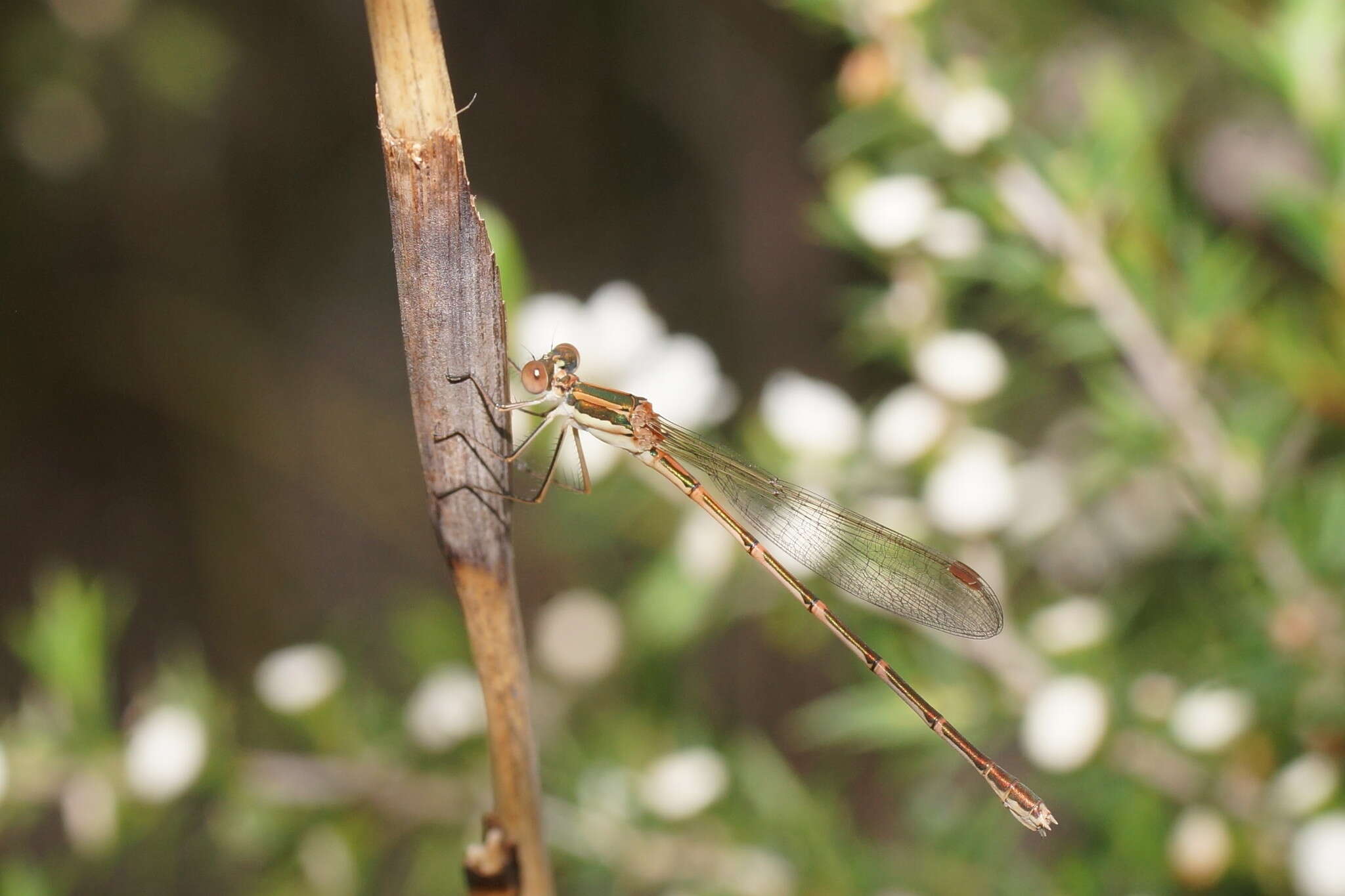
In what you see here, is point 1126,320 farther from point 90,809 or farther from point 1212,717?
point 90,809

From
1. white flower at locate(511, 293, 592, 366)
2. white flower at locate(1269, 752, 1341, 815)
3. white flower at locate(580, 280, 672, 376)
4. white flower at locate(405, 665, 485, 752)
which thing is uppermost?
white flower at locate(580, 280, 672, 376)

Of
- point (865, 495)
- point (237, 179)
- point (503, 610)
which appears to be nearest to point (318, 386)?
point (237, 179)

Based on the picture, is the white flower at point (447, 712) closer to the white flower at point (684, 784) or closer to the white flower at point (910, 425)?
the white flower at point (684, 784)

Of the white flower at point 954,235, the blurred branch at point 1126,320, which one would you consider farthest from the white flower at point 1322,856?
the white flower at point 954,235

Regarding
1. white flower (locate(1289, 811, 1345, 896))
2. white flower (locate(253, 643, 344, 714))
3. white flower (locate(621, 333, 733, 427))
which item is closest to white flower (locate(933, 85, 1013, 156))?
white flower (locate(621, 333, 733, 427))

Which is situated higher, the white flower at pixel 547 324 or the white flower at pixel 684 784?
the white flower at pixel 547 324

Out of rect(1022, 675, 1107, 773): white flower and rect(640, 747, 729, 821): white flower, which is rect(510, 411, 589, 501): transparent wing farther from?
rect(1022, 675, 1107, 773): white flower

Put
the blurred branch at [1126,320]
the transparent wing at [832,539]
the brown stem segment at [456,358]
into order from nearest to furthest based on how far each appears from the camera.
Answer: the brown stem segment at [456,358]
the blurred branch at [1126,320]
the transparent wing at [832,539]
